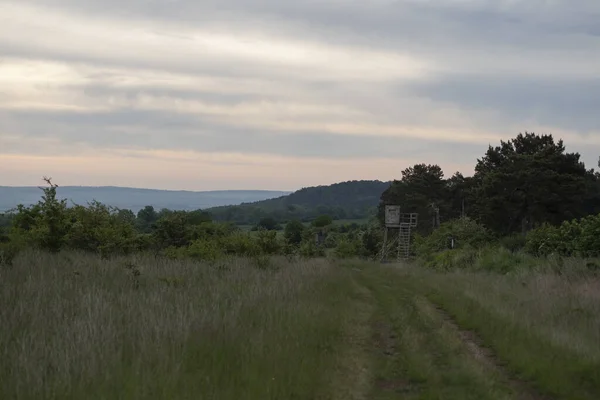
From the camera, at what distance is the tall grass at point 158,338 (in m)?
6.44

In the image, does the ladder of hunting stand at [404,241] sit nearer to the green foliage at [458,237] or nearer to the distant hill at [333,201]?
the green foliage at [458,237]

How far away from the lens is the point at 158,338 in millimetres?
8039

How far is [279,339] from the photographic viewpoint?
9.23 metres

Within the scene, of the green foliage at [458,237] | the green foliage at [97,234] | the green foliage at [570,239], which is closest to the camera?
the green foliage at [97,234]

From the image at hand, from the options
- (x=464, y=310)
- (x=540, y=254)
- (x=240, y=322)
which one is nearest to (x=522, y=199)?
(x=540, y=254)

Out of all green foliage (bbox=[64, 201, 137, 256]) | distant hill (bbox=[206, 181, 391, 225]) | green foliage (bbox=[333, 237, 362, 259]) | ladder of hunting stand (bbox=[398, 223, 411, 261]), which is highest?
distant hill (bbox=[206, 181, 391, 225])

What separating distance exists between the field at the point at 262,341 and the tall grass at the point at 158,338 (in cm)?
2

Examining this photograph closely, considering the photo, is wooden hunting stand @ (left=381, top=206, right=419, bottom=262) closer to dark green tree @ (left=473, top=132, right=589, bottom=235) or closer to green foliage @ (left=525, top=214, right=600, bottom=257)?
dark green tree @ (left=473, top=132, right=589, bottom=235)

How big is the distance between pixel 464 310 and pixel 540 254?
15523mm

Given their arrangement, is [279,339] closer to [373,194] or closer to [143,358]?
[143,358]

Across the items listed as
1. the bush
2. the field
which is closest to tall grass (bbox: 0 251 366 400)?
the field

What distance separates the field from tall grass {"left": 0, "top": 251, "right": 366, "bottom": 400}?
2 centimetres

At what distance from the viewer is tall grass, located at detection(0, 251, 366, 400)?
6.44m

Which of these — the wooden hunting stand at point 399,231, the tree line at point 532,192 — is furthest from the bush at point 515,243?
the wooden hunting stand at point 399,231
